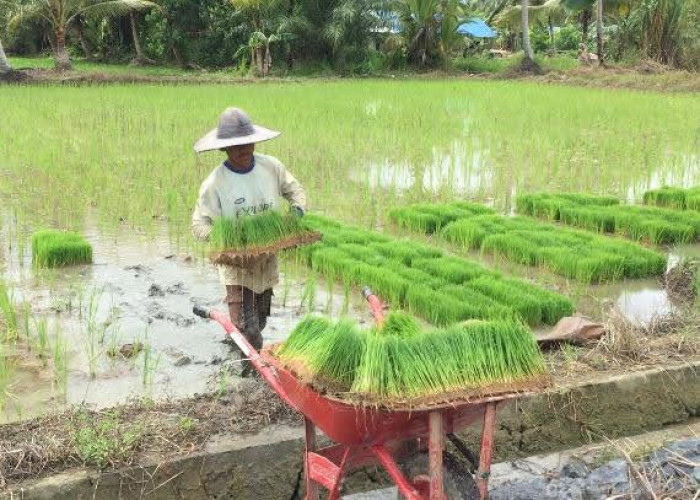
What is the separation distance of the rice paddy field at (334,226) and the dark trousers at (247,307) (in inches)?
8.2

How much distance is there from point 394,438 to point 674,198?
6326 mm

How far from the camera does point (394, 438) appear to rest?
96.7 inches

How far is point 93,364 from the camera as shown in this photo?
13.7ft

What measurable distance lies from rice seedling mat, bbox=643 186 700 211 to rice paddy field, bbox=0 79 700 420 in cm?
3

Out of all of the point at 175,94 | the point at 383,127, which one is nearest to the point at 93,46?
the point at 175,94

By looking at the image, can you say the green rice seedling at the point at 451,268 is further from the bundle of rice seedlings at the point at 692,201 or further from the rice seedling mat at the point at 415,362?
the bundle of rice seedlings at the point at 692,201

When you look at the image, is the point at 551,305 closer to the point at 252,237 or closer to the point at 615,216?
the point at 252,237

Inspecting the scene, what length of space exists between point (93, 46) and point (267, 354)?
31.5m

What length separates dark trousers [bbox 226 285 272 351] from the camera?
4.01 meters

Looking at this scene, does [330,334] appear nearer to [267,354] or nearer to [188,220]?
[267,354]

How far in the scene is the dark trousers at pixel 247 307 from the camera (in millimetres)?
4008

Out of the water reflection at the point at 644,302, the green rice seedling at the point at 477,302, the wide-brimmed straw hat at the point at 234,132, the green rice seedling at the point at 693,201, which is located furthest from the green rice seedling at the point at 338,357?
the green rice seedling at the point at 693,201

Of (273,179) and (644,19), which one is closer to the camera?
(273,179)

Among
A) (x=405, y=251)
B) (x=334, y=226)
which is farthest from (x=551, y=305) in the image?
(x=334, y=226)
